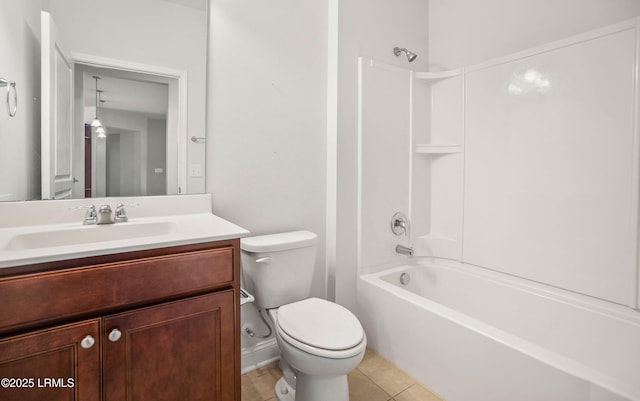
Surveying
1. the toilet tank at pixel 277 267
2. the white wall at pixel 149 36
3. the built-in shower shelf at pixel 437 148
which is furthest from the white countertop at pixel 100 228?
the built-in shower shelf at pixel 437 148

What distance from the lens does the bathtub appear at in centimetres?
121

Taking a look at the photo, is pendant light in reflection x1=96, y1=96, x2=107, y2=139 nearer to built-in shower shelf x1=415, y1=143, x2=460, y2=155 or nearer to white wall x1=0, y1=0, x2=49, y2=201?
white wall x1=0, y1=0, x2=49, y2=201

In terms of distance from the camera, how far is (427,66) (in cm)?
247

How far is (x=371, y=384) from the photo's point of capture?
5.62 feet

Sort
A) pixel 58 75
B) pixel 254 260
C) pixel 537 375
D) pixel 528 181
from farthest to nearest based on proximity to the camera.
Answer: pixel 528 181, pixel 254 260, pixel 58 75, pixel 537 375

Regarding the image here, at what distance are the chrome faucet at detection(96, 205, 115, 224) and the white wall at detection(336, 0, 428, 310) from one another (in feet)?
3.90

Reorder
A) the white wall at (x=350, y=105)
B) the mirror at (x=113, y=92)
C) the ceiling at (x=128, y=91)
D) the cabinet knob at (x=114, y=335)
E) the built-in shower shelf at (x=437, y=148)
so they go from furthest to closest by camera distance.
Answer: the built-in shower shelf at (x=437, y=148)
the white wall at (x=350, y=105)
the ceiling at (x=128, y=91)
the mirror at (x=113, y=92)
the cabinet knob at (x=114, y=335)

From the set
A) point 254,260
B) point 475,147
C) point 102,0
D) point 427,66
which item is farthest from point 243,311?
point 427,66

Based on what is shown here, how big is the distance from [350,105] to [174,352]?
5.29ft

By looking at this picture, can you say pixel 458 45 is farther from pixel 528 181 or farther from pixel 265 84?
pixel 265 84

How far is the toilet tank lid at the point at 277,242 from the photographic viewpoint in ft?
5.16

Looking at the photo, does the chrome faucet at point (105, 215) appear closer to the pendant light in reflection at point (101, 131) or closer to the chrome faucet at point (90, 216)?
the chrome faucet at point (90, 216)

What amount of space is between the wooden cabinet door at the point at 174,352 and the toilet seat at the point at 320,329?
27 cm

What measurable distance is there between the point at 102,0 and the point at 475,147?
7.23 ft
